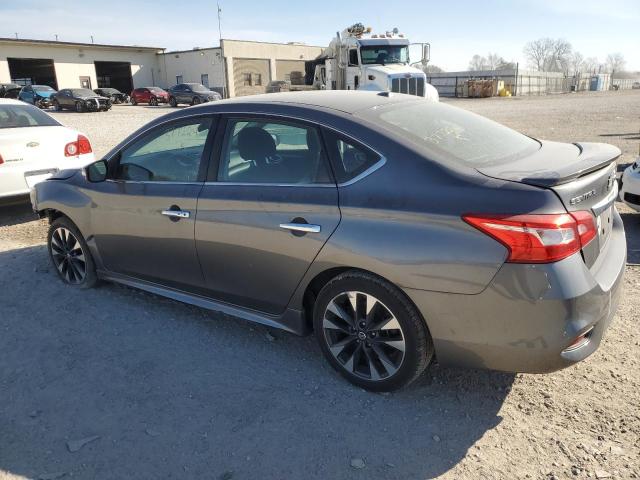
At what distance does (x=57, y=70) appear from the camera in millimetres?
48188

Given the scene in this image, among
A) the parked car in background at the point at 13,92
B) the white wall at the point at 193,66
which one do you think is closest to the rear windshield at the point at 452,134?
the parked car in background at the point at 13,92

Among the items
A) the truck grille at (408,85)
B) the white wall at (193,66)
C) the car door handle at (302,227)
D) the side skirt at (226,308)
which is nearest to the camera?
the car door handle at (302,227)

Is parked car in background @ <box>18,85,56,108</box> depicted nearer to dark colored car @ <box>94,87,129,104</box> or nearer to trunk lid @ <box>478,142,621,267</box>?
dark colored car @ <box>94,87,129,104</box>

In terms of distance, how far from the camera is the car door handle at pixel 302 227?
115 inches

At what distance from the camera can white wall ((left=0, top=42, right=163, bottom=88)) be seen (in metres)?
45.6

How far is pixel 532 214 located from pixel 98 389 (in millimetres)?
2654

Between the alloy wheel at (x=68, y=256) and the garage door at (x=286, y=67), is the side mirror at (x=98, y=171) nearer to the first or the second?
the alloy wheel at (x=68, y=256)

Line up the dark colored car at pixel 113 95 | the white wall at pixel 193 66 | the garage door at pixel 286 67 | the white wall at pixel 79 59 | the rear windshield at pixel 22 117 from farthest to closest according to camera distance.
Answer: the garage door at pixel 286 67 → the white wall at pixel 193 66 → the white wall at pixel 79 59 → the dark colored car at pixel 113 95 → the rear windshield at pixel 22 117

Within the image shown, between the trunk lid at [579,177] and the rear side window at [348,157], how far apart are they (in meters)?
0.60

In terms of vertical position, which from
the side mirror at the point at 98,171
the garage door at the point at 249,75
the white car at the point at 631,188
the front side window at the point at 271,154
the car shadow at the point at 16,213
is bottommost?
the car shadow at the point at 16,213

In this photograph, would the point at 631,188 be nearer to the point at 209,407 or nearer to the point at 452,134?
the point at 452,134

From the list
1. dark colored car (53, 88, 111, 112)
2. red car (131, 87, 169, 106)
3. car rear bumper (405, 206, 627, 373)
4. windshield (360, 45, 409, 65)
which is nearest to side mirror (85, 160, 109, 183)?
car rear bumper (405, 206, 627, 373)

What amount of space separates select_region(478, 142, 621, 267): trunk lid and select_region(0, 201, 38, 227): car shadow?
A: 20.3 feet

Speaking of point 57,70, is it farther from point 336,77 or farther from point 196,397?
point 196,397
